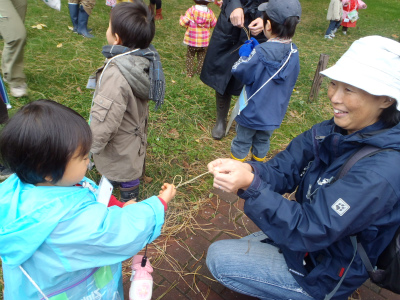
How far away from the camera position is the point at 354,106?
5.61 ft

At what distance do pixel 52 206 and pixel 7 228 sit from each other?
0.58 ft

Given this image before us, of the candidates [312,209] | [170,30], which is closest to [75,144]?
[312,209]

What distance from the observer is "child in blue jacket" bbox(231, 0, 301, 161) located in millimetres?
2973

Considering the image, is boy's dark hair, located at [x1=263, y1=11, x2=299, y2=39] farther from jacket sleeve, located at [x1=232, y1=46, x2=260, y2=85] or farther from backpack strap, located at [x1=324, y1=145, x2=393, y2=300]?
backpack strap, located at [x1=324, y1=145, x2=393, y2=300]

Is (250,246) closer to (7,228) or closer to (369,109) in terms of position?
(369,109)

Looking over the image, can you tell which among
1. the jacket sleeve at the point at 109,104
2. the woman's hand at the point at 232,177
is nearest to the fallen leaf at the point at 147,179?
the jacket sleeve at the point at 109,104

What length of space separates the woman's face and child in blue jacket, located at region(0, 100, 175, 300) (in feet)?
3.97

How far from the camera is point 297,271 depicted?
184 cm

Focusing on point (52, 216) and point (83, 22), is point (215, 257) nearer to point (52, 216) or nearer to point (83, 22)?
point (52, 216)

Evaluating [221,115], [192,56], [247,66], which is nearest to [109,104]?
[247,66]

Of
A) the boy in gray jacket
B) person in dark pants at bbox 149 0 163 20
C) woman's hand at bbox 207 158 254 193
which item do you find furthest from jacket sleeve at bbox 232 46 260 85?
person in dark pants at bbox 149 0 163 20

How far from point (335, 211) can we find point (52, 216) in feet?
4.06

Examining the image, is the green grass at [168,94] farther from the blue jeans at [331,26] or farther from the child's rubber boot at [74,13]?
the blue jeans at [331,26]

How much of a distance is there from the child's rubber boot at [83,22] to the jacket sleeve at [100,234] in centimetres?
642
